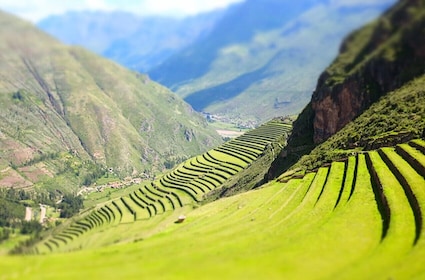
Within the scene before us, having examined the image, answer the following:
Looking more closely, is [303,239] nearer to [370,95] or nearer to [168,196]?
[370,95]

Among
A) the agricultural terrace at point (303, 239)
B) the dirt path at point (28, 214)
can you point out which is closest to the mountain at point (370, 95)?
the agricultural terrace at point (303, 239)

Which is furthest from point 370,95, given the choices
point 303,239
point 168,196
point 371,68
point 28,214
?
point 28,214

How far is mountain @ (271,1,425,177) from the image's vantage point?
1850 inches

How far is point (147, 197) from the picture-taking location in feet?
396

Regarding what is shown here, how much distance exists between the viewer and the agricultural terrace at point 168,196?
87856 mm

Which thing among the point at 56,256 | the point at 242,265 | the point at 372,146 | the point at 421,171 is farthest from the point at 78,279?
the point at 372,146

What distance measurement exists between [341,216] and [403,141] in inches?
996

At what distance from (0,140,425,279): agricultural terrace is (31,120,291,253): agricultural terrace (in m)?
25.0

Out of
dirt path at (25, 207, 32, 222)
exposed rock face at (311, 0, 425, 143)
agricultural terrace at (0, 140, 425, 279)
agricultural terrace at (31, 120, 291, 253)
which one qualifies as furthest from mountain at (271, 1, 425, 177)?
dirt path at (25, 207, 32, 222)

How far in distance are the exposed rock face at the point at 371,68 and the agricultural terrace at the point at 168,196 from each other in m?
36.5

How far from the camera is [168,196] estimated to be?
4476 inches

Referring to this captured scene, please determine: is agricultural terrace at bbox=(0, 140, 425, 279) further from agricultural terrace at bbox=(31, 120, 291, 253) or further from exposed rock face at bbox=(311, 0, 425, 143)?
agricultural terrace at bbox=(31, 120, 291, 253)

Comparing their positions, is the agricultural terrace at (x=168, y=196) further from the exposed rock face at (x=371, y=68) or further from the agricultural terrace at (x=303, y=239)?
the exposed rock face at (x=371, y=68)

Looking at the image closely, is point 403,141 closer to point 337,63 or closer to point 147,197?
point 337,63
